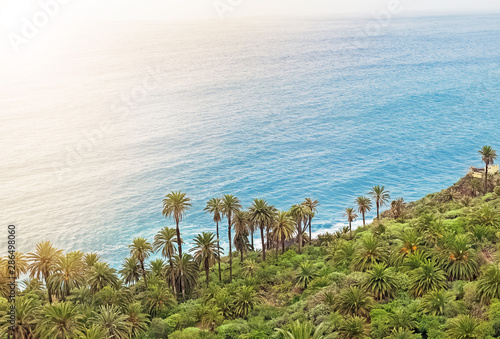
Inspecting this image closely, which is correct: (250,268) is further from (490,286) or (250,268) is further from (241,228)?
(490,286)

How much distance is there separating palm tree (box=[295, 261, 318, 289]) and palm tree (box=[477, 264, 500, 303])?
2436cm

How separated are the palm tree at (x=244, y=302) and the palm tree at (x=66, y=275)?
23.1 meters

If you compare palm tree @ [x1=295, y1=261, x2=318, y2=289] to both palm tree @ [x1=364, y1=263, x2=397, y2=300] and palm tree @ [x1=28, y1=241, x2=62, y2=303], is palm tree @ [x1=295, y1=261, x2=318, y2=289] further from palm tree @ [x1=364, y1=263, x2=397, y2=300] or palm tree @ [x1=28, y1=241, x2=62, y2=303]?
palm tree @ [x1=28, y1=241, x2=62, y2=303]

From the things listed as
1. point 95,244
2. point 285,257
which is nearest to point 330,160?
point 285,257

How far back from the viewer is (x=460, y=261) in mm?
47469

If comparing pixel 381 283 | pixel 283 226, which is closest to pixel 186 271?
pixel 283 226

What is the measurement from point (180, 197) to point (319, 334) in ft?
108

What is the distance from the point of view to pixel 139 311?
5581 cm

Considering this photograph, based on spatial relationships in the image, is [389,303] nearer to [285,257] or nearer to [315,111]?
[285,257]

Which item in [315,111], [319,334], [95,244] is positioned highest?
[315,111]

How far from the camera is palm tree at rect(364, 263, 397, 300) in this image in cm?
4744

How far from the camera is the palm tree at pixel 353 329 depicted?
4081 centimetres

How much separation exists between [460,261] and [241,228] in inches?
1428

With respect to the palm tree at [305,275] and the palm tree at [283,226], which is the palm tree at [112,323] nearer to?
the palm tree at [305,275]
